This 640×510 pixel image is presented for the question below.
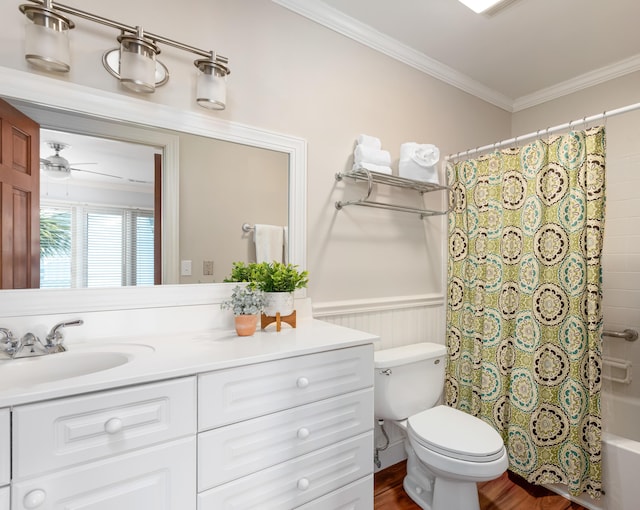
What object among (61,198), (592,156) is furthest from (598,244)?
(61,198)

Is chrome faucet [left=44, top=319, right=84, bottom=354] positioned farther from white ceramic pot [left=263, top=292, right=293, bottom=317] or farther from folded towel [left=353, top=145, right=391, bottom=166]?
folded towel [left=353, top=145, right=391, bottom=166]

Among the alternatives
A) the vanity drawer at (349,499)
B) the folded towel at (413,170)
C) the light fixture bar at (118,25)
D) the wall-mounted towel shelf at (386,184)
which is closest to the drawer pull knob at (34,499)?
the vanity drawer at (349,499)

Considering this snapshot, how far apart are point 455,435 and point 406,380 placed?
336mm

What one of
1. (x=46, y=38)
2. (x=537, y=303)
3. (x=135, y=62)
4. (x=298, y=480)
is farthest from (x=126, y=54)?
(x=537, y=303)

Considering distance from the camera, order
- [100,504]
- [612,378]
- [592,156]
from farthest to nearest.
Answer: [612,378], [592,156], [100,504]

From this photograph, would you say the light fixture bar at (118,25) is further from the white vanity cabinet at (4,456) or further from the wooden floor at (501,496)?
the wooden floor at (501,496)

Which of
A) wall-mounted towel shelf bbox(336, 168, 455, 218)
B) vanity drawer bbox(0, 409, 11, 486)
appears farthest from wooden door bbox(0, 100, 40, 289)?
wall-mounted towel shelf bbox(336, 168, 455, 218)

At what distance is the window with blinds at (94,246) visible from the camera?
3.85 ft

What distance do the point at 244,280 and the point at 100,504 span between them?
0.87 metres

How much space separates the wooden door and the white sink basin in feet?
0.91

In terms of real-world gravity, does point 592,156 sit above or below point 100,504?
above

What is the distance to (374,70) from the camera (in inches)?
77.6

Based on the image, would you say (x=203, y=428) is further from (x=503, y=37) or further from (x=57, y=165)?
(x=503, y=37)

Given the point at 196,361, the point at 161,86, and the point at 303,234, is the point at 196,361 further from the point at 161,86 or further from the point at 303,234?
the point at 161,86
